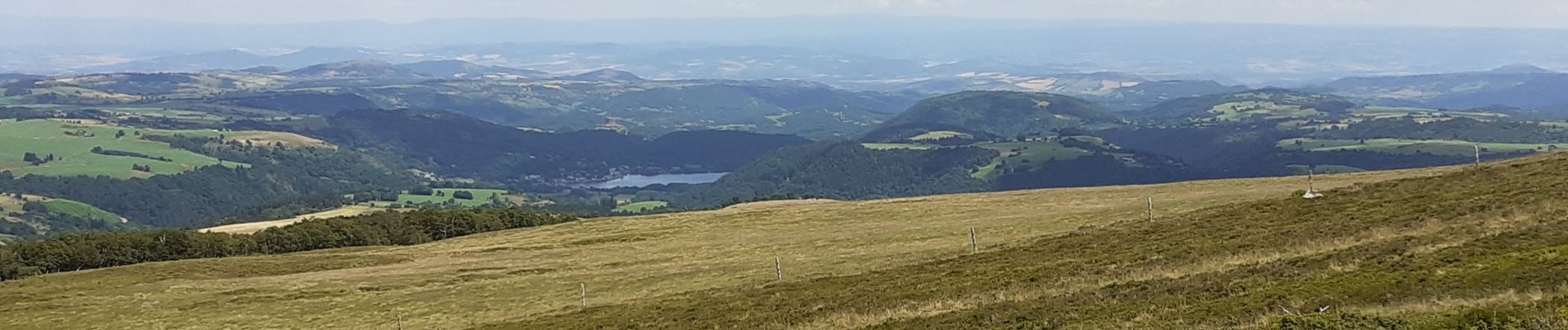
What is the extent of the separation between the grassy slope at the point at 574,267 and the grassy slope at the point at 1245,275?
1.34m

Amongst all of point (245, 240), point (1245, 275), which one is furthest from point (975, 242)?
point (245, 240)

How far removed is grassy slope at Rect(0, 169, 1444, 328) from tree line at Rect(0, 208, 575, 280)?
9312mm

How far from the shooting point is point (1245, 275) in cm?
2694

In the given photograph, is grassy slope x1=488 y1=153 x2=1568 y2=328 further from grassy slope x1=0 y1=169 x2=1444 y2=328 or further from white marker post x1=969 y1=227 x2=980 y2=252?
white marker post x1=969 y1=227 x2=980 y2=252

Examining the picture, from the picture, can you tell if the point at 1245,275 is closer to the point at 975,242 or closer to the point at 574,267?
the point at 975,242

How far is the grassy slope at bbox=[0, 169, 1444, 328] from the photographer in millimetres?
46844

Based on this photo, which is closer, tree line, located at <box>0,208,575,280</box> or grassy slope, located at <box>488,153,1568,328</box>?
grassy slope, located at <box>488,153,1568,328</box>

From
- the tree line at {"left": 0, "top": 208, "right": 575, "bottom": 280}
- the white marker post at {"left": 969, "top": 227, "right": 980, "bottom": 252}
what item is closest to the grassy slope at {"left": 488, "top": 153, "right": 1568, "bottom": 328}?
the white marker post at {"left": 969, "top": 227, "right": 980, "bottom": 252}

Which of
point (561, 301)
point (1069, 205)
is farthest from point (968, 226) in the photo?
point (561, 301)

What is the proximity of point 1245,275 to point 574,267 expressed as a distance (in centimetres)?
3849

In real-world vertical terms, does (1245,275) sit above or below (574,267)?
above

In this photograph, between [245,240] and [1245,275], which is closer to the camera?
[1245,275]

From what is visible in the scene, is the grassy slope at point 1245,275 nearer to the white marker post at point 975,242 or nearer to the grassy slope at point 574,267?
the grassy slope at point 574,267

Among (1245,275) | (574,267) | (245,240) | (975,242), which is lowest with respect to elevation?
(245,240)
